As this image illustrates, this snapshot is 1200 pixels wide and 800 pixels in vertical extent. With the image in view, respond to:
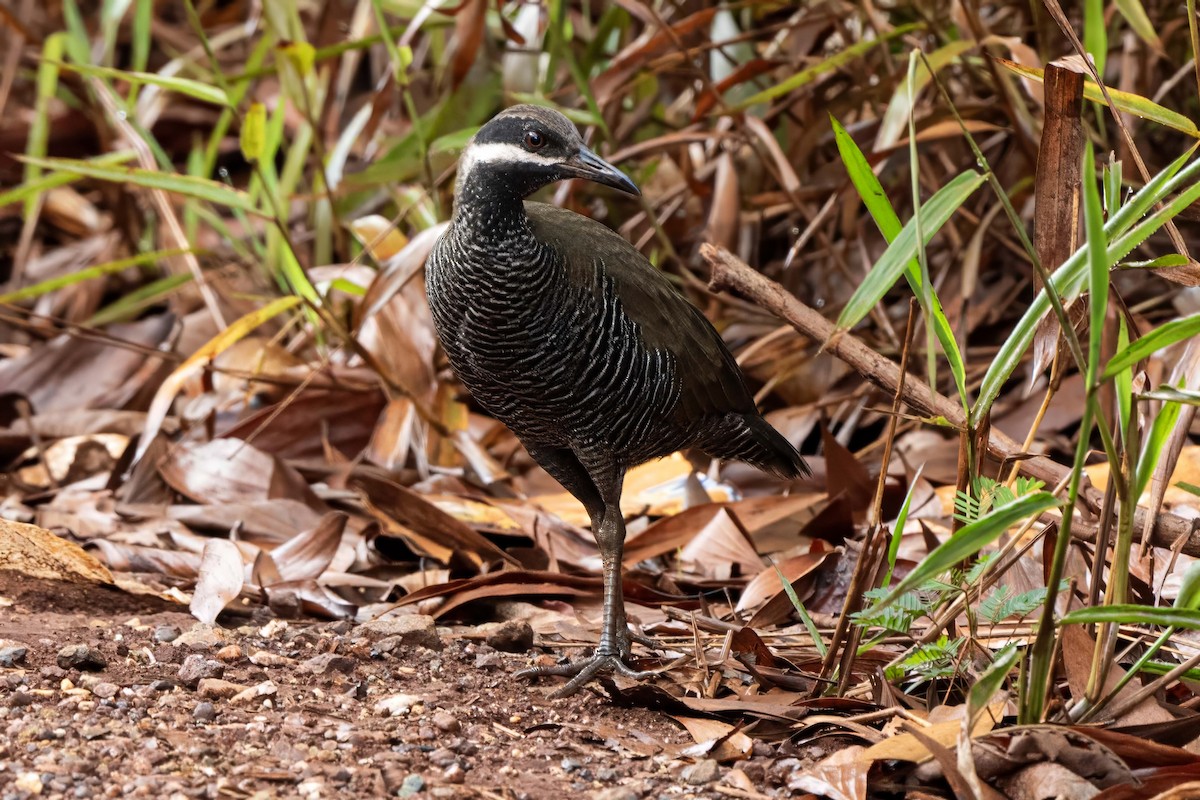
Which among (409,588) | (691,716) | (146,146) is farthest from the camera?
(146,146)

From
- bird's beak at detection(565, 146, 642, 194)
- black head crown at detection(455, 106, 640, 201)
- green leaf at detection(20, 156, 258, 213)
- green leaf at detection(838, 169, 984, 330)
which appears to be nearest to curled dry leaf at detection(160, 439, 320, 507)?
green leaf at detection(20, 156, 258, 213)

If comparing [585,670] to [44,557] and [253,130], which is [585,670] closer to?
[44,557]

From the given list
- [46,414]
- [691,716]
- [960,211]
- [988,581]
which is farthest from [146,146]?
[988,581]

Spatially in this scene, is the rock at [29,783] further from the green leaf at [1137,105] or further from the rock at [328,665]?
the green leaf at [1137,105]

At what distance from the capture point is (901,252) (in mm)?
2301

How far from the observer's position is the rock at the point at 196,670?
9.45ft

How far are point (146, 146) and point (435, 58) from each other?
4.21ft

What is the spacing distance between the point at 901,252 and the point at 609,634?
1.53m

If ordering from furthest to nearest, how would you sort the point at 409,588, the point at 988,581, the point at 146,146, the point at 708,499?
the point at 146,146, the point at 708,499, the point at 409,588, the point at 988,581

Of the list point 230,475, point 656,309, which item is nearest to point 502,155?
point 656,309

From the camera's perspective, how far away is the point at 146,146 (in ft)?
17.8

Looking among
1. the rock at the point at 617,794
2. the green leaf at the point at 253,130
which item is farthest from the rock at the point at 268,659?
the green leaf at the point at 253,130

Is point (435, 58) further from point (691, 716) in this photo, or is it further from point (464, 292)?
point (691, 716)

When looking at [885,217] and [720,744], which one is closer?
[885,217]
